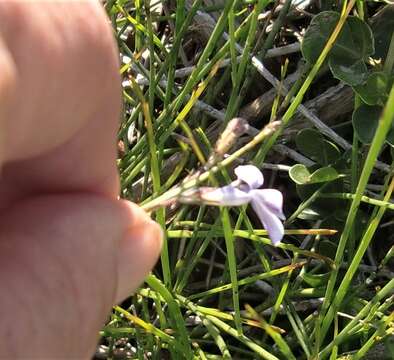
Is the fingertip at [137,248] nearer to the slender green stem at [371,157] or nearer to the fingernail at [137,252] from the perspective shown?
the fingernail at [137,252]

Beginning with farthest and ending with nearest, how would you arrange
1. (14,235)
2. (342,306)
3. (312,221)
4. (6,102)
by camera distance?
(312,221) < (342,306) < (14,235) < (6,102)

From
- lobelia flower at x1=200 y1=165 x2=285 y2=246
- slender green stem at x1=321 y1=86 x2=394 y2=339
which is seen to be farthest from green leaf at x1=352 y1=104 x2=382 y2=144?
lobelia flower at x1=200 y1=165 x2=285 y2=246

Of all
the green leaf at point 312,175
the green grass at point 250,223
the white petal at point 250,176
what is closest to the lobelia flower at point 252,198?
the white petal at point 250,176

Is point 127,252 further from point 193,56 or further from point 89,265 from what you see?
point 193,56

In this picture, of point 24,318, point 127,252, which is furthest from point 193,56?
point 24,318

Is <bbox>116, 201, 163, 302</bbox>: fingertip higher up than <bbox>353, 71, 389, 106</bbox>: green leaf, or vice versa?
<bbox>116, 201, 163, 302</bbox>: fingertip

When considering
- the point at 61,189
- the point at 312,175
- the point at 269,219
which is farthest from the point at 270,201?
the point at 312,175

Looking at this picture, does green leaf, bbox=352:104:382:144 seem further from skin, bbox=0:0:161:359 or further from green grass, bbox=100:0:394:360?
skin, bbox=0:0:161:359

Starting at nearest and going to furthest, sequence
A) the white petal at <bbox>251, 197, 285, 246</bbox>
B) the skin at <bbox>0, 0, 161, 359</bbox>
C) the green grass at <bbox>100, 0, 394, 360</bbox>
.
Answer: the skin at <bbox>0, 0, 161, 359</bbox> → the white petal at <bbox>251, 197, 285, 246</bbox> → the green grass at <bbox>100, 0, 394, 360</bbox>
